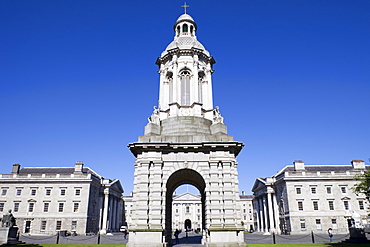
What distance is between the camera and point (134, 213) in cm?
1838

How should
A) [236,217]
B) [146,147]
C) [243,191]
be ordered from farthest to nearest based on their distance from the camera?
[243,191]
[146,147]
[236,217]

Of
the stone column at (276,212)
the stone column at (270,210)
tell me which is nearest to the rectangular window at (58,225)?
the stone column at (270,210)

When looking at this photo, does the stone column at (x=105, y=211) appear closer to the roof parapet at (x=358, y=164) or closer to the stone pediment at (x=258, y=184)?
the stone pediment at (x=258, y=184)

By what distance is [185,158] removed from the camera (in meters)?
19.5

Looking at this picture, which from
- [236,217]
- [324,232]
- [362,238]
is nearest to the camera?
[236,217]

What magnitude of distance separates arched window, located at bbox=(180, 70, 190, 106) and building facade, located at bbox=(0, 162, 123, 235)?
39.0 meters

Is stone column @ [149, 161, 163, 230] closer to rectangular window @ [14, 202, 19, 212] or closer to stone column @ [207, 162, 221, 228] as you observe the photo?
stone column @ [207, 162, 221, 228]

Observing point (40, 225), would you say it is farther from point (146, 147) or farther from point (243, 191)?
point (243, 191)

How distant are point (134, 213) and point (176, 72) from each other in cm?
1160

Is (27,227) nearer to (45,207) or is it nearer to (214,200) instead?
(45,207)

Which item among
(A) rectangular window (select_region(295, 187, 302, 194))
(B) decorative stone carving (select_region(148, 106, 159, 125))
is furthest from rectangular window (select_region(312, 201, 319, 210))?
(B) decorative stone carving (select_region(148, 106, 159, 125))

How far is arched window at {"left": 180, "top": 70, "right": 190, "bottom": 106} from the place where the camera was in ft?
75.9

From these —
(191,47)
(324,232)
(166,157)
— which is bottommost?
(324,232)

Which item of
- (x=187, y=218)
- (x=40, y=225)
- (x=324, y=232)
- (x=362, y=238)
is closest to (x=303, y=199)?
(x=324, y=232)
